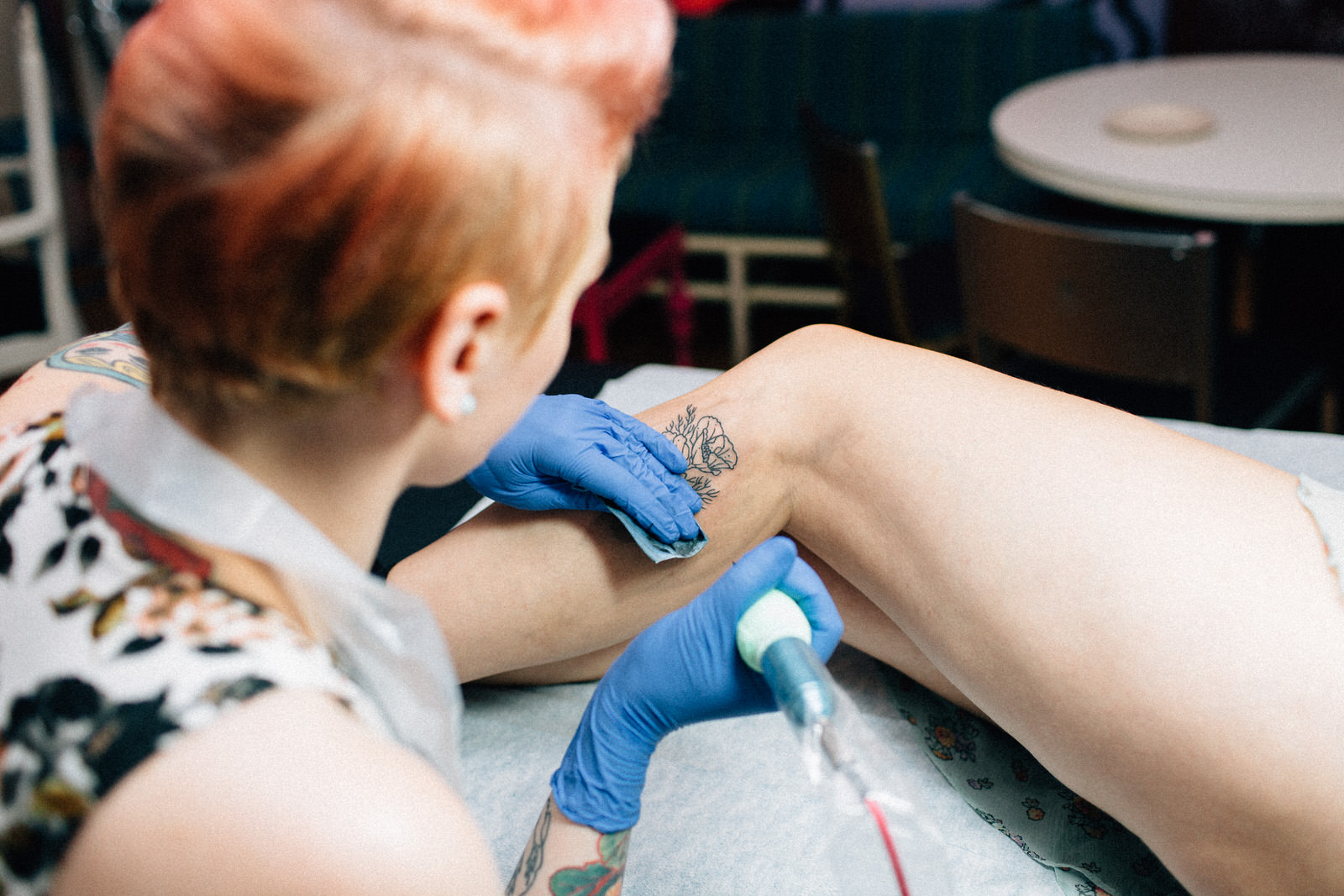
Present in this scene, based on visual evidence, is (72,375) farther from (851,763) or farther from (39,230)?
(39,230)

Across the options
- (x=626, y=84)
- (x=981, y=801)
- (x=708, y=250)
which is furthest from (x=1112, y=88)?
(x=626, y=84)

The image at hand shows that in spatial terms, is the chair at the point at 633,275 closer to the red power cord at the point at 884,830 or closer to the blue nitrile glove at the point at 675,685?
the blue nitrile glove at the point at 675,685

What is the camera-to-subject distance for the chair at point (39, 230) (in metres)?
2.00

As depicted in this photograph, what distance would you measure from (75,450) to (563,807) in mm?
391

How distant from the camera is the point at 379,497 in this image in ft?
1.87

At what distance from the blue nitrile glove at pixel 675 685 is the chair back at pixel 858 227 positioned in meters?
1.16

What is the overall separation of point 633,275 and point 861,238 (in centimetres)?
65

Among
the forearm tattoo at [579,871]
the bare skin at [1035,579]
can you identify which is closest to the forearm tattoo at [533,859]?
the forearm tattoo at [579,871]

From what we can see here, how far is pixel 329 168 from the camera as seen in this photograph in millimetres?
403

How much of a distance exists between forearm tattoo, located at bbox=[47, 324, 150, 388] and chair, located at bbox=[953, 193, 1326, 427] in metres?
1.04

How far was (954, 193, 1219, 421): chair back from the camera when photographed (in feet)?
4.21

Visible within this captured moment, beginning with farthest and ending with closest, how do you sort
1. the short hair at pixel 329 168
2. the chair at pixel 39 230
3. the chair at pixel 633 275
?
the chair at pixel 633 275 < the chair at pixel 39 230 < the short hair at pixel 329 168

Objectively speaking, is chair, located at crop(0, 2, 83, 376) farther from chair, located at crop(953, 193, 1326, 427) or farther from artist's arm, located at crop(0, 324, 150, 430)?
chair, located at crop(953, 193, 1326, 427)

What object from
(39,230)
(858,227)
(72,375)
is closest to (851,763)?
(72,375)
